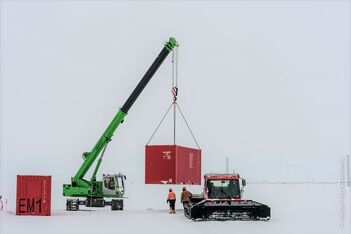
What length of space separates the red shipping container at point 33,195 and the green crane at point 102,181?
650cm

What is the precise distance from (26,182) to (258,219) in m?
11.7

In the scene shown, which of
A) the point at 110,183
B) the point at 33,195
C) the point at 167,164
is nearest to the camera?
the point at 33,195

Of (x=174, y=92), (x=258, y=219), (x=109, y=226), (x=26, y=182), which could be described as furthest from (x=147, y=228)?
(x=174, y=92)

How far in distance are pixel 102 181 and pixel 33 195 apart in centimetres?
808

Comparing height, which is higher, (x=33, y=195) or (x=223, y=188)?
(x=223, y=188)

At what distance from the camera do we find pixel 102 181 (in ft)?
131

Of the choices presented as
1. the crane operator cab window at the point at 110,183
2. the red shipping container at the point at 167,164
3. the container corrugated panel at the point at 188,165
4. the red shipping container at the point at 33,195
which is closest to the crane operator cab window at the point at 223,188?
the red shipping container at the point at 167,164

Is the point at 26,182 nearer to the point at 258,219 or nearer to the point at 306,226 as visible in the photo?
the point at 258,219

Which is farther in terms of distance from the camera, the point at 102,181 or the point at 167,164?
the point at 102,181

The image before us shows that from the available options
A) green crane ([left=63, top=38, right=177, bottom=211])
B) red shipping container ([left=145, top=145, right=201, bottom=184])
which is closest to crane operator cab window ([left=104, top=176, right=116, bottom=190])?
green crane ([left=63, top=38, right=177, bottom=211])

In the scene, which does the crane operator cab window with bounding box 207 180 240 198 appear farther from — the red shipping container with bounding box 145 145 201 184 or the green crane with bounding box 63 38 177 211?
the green crane with bounding box 63 38 177 211

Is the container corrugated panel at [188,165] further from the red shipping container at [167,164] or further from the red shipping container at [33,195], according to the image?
the red shipping container at [33,195]

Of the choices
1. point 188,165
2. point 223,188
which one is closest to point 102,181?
point 188,165

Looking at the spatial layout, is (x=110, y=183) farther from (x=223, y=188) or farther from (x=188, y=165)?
(x=223, y=188)
